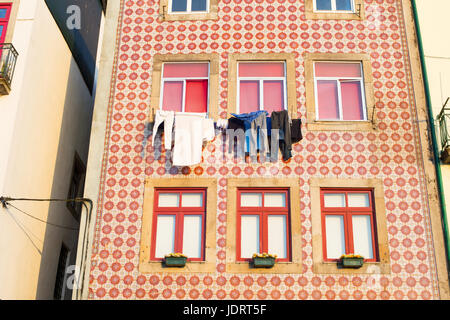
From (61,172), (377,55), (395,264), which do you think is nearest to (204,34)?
(377,55)

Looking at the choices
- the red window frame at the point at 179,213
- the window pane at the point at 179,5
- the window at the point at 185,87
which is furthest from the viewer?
the window pane at the point at 179,5

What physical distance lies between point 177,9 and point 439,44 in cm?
672

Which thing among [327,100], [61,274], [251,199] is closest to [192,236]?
[251,199]

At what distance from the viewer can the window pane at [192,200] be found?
14102 millimetres

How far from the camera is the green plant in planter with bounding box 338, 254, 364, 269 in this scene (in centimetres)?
1312

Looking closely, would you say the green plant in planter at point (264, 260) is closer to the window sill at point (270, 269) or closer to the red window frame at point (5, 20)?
the window sill at point (270, 269)

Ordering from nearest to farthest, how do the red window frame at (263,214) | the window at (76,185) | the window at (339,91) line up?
1. the red window frame at (263,214)
2. the window at (339,91)
3. the window at (76,185)

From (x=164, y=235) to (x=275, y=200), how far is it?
2.61 metres

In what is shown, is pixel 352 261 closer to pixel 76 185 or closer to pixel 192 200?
pixel 192 200

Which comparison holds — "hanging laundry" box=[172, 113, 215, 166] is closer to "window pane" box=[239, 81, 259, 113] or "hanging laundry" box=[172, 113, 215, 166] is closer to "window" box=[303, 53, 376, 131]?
"window pane" box=[239, 81, 259, 113]

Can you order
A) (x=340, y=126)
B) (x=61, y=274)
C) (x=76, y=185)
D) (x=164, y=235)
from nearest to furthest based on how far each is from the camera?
(x=164, y=235), (x=340, y=126), (x=61, y=274), (x=76, y=185)

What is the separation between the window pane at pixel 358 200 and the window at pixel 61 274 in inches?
329

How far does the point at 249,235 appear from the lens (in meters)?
13.8

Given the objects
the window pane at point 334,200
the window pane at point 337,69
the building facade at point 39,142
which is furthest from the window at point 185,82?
the window pane at point 334,200
